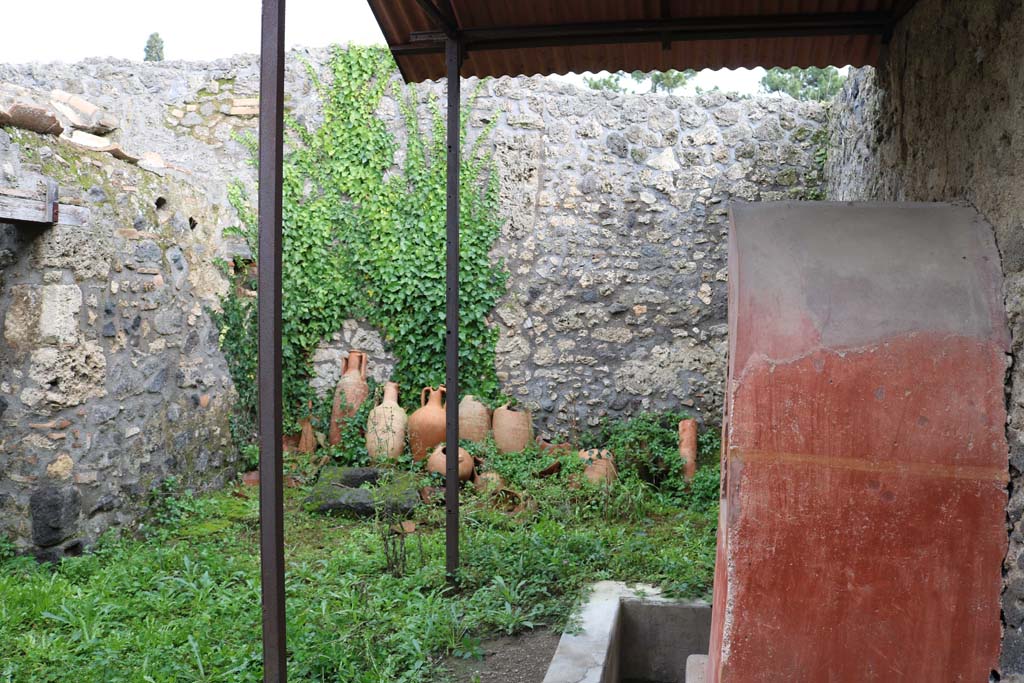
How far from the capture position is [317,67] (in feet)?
24.4

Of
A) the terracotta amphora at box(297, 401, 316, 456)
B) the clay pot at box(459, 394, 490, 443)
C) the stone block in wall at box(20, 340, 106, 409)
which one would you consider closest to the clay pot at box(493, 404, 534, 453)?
the clay pot at box(459, 394, 490, 443)

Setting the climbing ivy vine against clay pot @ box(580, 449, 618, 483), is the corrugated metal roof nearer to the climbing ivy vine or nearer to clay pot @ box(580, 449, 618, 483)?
the climbing ivy vine

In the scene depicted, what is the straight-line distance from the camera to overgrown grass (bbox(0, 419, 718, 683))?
3334 millimetres

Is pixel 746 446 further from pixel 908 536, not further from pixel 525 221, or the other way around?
pixel 525 221

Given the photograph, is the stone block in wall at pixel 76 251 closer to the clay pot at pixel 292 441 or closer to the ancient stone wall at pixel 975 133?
the clay pot at pixel 292 441

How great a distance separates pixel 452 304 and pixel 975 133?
2462 mm

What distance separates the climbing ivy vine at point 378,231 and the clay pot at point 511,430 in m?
0.34

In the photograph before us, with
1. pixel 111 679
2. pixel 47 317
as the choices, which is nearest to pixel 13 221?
pixel 47 317

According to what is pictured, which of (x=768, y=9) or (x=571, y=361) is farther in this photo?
(x=571, y=361)

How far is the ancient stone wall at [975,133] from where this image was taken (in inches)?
80.4

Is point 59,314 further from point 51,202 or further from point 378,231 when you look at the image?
point 378,231

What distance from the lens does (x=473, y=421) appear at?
688cm

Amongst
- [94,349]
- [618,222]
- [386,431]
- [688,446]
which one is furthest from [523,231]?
[94,349]

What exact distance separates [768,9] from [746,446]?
269cm
